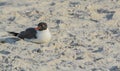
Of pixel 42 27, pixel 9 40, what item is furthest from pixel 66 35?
pixel 9 40

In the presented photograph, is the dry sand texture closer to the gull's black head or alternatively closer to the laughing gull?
the laughing gull

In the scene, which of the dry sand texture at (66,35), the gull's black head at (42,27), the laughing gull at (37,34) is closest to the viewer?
the dry sand texture at (66,35)

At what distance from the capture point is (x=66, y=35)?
24.8ft

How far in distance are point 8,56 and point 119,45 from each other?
5.47ft

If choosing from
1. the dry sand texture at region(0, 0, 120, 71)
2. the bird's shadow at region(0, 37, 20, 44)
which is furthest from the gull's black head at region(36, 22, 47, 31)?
the bird's shadow at region(0, 37, 20, 44)

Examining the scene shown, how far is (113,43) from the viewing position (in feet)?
23.5

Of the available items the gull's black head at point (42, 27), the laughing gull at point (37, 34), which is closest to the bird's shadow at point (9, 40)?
the laughing gull at point (37, 34)

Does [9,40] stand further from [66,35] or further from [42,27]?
[66,35]

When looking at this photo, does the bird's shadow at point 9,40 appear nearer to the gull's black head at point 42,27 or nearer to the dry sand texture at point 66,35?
the dry sand texture at point 66,35

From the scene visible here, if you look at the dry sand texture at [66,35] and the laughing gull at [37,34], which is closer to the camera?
the dry sand texture at [66,35]

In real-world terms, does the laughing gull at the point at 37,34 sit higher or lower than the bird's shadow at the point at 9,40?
higher

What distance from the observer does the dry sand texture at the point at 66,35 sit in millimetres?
6449

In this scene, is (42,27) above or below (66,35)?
above

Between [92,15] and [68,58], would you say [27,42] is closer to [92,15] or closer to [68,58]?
[68,58]
